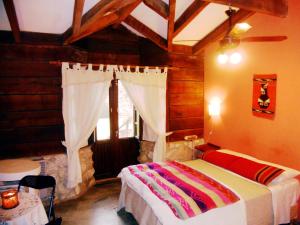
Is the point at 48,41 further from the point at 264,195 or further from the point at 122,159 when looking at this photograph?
the point at 264,195

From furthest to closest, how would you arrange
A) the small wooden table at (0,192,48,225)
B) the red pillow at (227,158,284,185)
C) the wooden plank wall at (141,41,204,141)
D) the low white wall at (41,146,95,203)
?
the wooden plank wall at (141,41,204,141)
the low white wall at (41,146,95,203)
the red pillow at (227,158,284,185)
the small wooden table at (0,192,48,225)

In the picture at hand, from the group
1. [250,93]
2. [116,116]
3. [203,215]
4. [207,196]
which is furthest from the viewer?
[116,116]

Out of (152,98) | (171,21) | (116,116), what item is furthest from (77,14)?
(116,116)

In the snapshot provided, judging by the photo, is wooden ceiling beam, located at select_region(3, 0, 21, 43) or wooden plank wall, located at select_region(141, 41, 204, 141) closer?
wooden ceiling beam, located at select_region(3, 0, 21, 43)

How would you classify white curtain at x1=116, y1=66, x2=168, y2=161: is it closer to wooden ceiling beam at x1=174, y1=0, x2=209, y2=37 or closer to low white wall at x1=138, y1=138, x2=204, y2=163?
low white wall at x1=138, y1=138, x2=204, y2=163

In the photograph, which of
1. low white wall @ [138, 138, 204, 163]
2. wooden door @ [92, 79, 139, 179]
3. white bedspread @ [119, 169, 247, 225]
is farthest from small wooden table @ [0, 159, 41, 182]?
low white wall @ [138, 138, 204, 163]

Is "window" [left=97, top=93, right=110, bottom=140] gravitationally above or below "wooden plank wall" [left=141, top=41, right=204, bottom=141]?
below

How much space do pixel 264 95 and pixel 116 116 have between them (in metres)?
2.75

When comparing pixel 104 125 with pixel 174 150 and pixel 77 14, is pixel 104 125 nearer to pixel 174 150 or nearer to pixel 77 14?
pixel 174 150

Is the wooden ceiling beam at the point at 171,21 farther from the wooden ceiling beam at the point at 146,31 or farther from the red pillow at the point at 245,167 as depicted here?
the red pillow at the point at 245,167

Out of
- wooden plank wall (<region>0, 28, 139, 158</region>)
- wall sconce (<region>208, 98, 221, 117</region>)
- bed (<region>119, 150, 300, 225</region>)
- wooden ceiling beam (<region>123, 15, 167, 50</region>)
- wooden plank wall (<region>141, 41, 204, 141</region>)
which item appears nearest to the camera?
A: bed (<region>119, 150, 300, 225</region>)

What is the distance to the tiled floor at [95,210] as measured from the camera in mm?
3582

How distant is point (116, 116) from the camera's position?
5.00m

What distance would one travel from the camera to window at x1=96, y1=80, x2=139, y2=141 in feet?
16.3
